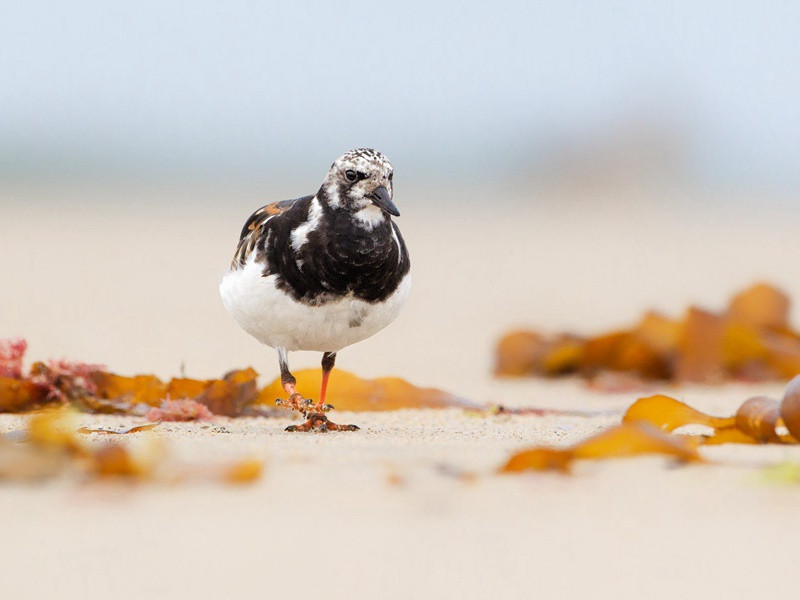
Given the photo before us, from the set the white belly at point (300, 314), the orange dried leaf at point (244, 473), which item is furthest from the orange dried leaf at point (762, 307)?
the orange dried leaf at point (244, 473)

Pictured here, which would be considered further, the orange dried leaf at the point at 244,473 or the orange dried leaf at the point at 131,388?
the orange dried leaf at the point at 131,388

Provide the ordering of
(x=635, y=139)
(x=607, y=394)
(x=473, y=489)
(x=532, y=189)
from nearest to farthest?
(x=473, y=489), (x=607, y=394), (x=635, y=139), (x=532, y=189)

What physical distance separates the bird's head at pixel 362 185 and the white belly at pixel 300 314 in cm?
28

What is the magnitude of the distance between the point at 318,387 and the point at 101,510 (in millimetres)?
2161

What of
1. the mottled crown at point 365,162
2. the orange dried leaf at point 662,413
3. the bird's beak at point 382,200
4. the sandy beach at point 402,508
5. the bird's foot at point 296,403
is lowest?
the sandy beach at point 402,508

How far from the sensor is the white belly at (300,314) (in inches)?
149

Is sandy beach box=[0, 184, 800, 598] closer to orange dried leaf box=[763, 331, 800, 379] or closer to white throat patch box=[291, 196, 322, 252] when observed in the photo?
orange dried leaf box=[763, 331, 800, 379]

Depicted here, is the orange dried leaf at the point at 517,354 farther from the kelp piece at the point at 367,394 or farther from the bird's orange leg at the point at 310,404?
the bird's orange leg at the point at 310,404

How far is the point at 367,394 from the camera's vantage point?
4.51 meters

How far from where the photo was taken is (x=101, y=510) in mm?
2408

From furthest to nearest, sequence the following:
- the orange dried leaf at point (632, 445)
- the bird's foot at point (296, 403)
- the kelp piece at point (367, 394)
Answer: the kelp piece at point (367, 394), the bird's foot at point (296, 403), the orange dried leaf at point (632, 445)

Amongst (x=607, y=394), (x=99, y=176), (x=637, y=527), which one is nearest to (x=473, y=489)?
(x=637, y=527)

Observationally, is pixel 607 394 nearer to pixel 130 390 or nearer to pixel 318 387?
pixel 318 387

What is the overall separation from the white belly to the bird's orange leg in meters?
0.18
